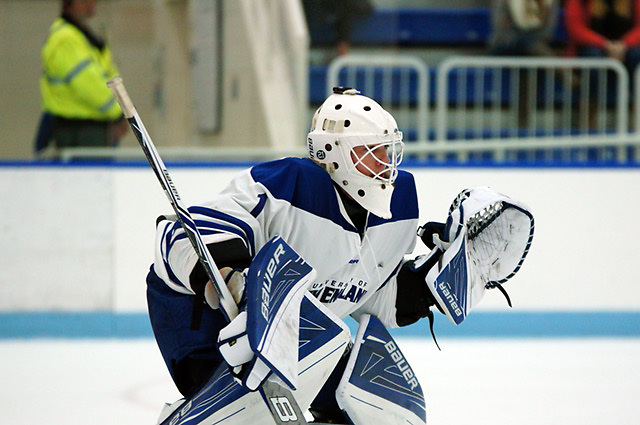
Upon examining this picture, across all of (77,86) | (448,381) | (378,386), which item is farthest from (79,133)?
(378,386)

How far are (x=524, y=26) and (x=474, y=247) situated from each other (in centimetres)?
314

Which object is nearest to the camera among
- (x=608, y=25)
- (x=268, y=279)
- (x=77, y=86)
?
(x=268, y=279)

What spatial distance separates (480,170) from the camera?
4.29 m

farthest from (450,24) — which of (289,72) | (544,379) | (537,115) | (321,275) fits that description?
(321,275)

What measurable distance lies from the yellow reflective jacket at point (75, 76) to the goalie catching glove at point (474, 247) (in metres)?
2.27

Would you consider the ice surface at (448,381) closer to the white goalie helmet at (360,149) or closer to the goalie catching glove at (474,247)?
the goalie catching glove at (474,247)

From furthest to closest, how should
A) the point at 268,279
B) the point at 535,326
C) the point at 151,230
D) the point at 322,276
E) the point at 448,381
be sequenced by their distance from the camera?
the point at 535,326 < the point at 151,230 < the point at 448,381 < the point at 322,276 < the point at 268,279

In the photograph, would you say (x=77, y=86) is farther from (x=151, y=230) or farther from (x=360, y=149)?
(x=360, y=149)

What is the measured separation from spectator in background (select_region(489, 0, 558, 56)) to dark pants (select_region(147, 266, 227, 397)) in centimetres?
361

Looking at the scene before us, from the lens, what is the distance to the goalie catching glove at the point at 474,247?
93.4 inches

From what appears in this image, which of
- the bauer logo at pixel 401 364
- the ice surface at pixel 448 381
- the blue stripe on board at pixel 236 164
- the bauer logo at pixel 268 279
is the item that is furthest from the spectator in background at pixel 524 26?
the bauer logo at pixel 268 279

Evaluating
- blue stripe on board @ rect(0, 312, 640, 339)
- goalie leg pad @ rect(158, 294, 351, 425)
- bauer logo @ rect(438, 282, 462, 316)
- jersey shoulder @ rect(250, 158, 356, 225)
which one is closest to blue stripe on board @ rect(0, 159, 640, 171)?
blue stripe on board @ rect(0, 312, 640, 339)

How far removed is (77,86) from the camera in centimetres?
443

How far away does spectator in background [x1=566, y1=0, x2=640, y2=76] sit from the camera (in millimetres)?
5422
